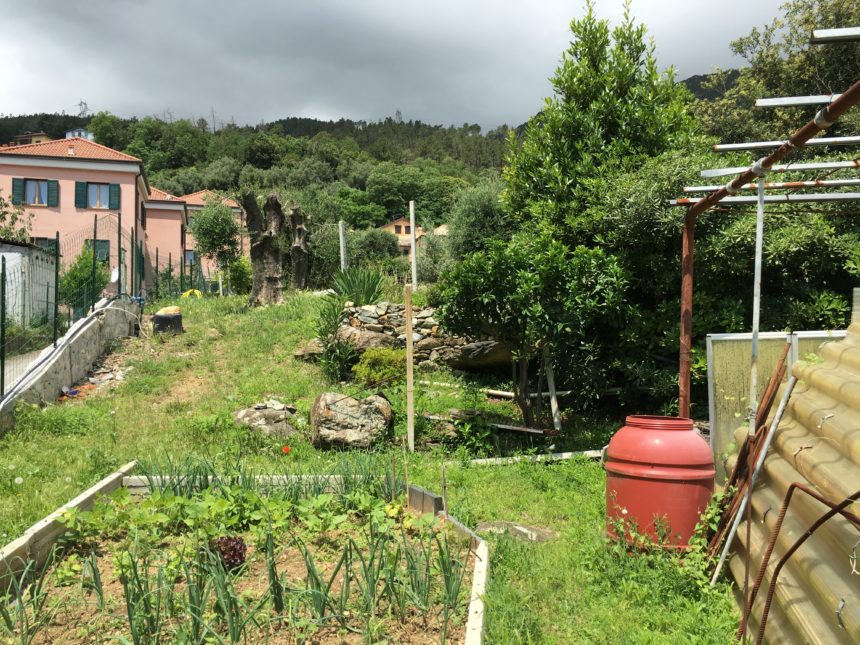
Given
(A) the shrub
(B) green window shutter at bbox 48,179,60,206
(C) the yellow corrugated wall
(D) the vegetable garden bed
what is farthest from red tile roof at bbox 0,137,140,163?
(C) the yellow corrugated wall

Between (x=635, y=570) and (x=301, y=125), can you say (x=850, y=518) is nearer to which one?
(x=635, y=570)

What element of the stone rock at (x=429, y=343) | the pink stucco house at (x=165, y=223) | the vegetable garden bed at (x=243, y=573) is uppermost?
the pink stucco house at (x=165, y=223)

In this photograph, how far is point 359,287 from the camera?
12.8 metres

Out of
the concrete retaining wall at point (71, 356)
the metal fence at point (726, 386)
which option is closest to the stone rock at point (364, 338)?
the concrete retaining wall at point (71, 356)

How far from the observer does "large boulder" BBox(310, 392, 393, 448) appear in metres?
7.60

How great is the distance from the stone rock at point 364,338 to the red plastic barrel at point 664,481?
694 cm

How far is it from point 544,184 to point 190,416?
600 cm

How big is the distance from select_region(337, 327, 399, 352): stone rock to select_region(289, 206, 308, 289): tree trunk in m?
7.68

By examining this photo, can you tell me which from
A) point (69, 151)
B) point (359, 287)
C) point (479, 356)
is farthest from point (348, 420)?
point (69, 151)

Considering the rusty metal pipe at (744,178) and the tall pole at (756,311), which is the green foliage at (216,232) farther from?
the tall pole at (756,311)

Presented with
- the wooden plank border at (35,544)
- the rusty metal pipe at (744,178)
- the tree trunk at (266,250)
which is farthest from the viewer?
the tree trunk at (266,250)

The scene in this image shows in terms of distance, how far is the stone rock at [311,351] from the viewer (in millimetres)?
11277

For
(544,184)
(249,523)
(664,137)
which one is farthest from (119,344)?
(664,137)

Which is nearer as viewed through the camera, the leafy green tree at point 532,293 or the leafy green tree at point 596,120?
the leafy green tree at point 532,293
